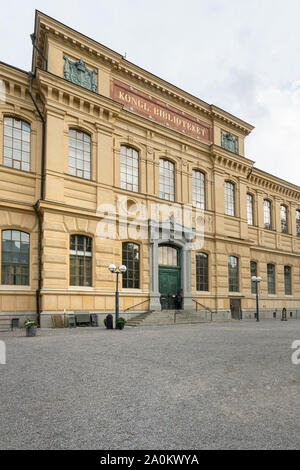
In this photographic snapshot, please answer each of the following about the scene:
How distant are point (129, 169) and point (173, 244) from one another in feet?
18.1

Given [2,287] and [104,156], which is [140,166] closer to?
[104,156]

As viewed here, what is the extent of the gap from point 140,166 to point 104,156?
2.95 meters

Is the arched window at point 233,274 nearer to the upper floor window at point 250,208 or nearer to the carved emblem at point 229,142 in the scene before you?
the upper floor window at point 250,208

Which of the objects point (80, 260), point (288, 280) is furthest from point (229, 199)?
point (80, 260)

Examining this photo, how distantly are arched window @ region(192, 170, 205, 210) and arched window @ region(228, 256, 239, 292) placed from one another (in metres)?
4.74

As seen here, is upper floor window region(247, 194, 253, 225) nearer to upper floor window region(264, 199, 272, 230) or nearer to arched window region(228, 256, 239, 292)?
upper floor window region(264, 199, 272, 230)

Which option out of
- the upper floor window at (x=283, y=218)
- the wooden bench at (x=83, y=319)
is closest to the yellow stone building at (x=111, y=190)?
the wooden bench at (x=83, y=319)

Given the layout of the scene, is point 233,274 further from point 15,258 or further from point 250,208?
point 15,258

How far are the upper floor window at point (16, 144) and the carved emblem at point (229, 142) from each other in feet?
49.4

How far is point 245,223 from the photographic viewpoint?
28.8 m

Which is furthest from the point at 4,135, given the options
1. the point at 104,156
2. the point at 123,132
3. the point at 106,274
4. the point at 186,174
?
the point at 186,174

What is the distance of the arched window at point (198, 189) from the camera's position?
26.0 metres

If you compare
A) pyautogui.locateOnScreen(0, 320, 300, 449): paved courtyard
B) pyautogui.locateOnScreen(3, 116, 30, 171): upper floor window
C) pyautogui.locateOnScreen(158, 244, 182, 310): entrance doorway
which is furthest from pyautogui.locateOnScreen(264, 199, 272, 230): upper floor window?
pyautogui.locateOnScreen(0, 320, 300, 449): paved courtyard

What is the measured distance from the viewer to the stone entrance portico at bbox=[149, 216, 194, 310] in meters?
22.1
